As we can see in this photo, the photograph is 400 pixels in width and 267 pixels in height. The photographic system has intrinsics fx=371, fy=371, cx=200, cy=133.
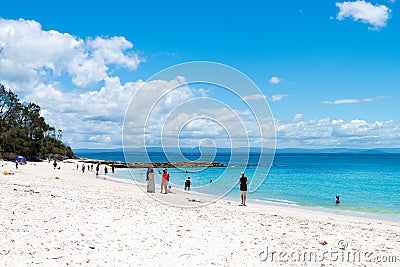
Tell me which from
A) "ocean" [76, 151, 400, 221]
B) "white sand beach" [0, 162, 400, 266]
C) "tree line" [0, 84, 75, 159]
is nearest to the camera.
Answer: "white sand beach" [0, 162, 400, 266]

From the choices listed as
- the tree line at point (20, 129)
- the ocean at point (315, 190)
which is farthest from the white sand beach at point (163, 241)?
the tree line at point (20, 129)

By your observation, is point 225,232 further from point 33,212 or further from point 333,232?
point 33,212

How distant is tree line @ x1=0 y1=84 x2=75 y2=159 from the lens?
75.8 m

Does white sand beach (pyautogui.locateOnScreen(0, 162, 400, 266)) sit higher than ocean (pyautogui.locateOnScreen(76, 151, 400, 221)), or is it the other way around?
white sand beach (pyautogui.locateOnScreen(0, 162, 400, 266))

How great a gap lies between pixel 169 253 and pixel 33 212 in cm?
569

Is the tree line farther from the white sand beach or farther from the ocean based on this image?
the white sand beach

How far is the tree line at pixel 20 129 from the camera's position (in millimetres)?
75750

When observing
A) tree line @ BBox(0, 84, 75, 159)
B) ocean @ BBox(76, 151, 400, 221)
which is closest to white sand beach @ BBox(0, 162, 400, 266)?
ocean @ BBox(76, 151, 400, 221)

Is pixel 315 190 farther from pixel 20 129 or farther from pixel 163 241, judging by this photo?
pixel 20 129

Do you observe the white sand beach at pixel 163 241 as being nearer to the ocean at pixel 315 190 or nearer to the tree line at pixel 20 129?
the ocean at pixel 315 190

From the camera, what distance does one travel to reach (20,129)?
8094cm

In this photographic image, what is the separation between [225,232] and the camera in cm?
1085

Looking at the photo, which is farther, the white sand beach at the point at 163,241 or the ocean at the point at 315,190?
the ocean at the point at 315,190

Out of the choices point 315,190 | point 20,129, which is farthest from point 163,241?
point 20,129
